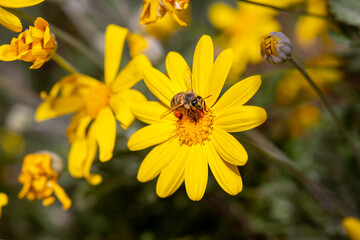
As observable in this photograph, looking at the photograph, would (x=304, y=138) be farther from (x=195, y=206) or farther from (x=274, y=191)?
(x=195, y=206)

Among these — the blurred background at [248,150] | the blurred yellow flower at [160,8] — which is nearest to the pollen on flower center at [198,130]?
the blurred background at [248,150]

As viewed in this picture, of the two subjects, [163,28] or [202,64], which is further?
[163,28]

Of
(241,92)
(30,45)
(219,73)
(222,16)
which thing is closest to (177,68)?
(219,73)

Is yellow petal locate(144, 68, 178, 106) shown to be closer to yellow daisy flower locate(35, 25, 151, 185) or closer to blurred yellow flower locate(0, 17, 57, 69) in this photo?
yellow daisy flower locate(35, 25, 151, 185)

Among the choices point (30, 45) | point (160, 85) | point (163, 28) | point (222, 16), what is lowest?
point (163, 28)

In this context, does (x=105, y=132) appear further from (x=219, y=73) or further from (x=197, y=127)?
(x=219, y=73)

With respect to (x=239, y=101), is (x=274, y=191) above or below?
below

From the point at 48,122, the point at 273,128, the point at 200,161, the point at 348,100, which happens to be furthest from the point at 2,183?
the point at 348,100
